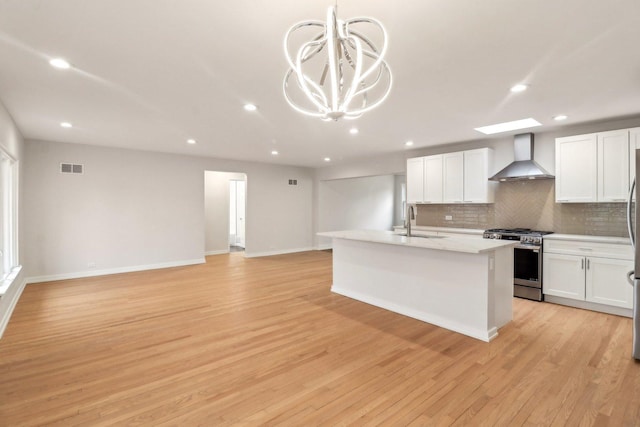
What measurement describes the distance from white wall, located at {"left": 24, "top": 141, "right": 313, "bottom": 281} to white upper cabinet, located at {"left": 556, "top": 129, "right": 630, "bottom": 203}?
21.0 feet

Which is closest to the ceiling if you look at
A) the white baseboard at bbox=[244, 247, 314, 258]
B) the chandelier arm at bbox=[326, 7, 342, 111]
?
the chandelier arm at bbox=[326, 7, 342, 111]

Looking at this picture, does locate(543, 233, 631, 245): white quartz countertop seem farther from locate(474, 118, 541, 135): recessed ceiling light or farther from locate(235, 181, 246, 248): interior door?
locate(235, 181, 246, 248): interior door

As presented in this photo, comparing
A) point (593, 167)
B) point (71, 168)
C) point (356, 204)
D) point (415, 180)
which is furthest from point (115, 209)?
point (593, 167)

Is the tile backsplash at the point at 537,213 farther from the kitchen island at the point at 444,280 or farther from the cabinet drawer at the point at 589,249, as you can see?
the kitchen island at the point at 444,280

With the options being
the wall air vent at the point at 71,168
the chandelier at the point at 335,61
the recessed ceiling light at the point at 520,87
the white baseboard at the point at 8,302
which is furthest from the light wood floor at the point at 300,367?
the wall air vent at the point at 71,168

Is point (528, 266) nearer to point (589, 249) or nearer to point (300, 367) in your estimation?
point (589, 249)

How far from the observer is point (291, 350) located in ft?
9.57

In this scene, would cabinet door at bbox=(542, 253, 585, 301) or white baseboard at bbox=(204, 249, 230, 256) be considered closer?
cabinet door at bbox=(542, 253, 585, 301)

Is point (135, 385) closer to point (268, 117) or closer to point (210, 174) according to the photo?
point (268, 117)

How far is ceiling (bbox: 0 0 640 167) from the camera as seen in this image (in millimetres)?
1854

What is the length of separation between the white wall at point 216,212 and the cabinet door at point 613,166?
7.79m

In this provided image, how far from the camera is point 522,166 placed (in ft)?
15.8

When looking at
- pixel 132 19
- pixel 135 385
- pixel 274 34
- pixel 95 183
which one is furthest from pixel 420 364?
pixel 95 183

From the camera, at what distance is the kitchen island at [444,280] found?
3158mm
